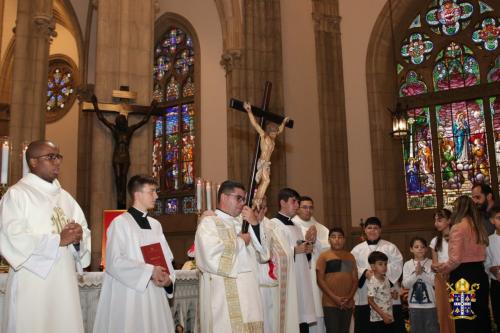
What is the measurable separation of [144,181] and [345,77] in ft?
37.4

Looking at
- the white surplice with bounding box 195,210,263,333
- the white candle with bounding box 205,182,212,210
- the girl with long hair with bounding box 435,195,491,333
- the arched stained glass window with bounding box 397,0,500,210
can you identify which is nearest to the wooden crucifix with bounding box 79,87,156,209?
the white candle with bounding box 205,182,212,210

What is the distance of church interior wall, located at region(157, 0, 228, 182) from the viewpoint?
1559 centimetres

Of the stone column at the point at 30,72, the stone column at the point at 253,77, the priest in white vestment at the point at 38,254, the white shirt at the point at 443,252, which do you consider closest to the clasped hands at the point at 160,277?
the priest in white vestment at the point at 38,254

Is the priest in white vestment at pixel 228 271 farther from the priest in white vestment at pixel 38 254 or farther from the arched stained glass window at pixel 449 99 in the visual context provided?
the arched stained glass window at pixel 449 99

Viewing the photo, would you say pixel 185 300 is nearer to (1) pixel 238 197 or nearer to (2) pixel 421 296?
(1) pixel 238 197

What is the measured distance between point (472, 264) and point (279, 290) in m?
1.81

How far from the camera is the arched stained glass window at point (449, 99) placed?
14.3 meters

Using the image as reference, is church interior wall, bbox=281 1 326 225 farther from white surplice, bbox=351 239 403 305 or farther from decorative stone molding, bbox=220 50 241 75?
white surplice, bbox=351 239 403 305

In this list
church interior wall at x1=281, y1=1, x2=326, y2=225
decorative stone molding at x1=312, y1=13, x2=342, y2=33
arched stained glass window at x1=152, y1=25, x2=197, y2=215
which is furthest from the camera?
arched stained glass window at x1=152, y1=25, x2=197, y2=215

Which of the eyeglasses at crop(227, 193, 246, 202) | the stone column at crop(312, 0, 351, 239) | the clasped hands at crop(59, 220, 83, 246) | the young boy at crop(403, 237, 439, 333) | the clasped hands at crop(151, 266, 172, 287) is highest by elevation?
the stone column at crop(312, 0, 351, 239)

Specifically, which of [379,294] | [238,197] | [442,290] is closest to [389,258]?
[379,294]

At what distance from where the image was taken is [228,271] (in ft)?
14.7

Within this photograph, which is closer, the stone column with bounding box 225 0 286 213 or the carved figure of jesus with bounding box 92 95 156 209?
the carved figure of jesus with bounding box 92 95 156 209

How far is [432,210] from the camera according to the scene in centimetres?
1442
